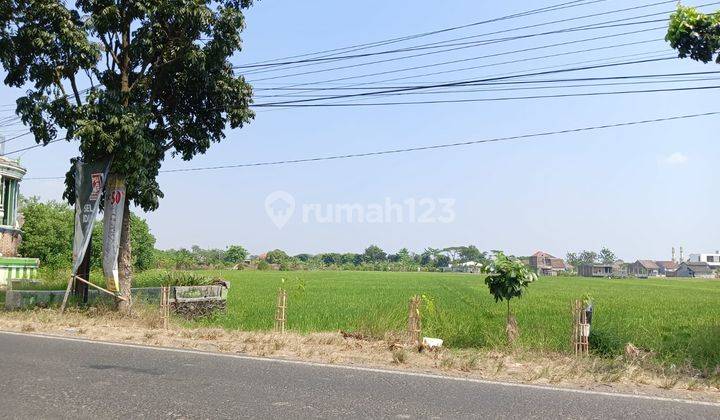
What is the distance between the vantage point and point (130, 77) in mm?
14203

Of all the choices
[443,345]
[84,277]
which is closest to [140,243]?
[84,277]

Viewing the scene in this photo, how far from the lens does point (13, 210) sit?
2797cm

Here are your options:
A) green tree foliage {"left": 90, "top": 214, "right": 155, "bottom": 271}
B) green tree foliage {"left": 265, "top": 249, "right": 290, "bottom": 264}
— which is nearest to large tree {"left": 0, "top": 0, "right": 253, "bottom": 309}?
green tree foliage {"left": 90, "top": 214, "right": 155, "bottom": 271}

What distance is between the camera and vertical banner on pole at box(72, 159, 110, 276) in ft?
44.1

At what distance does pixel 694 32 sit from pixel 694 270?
15399 cm

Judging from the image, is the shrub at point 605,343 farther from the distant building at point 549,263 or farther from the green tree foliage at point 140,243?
the distant building at point 549,263

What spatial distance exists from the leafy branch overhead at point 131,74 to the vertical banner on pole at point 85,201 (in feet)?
1.12

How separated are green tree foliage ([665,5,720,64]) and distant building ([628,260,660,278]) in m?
151

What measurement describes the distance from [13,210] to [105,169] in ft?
60.5

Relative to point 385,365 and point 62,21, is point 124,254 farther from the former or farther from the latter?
point 385,365

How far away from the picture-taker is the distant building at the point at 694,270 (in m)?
139

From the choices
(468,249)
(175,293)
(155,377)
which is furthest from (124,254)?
(468,249)

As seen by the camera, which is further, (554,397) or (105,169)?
(105,169)

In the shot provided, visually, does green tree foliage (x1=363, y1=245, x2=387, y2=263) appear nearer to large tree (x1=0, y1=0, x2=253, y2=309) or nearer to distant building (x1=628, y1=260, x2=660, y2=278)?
distant building (x1=628, y1=260, x2=660, y2=278)
